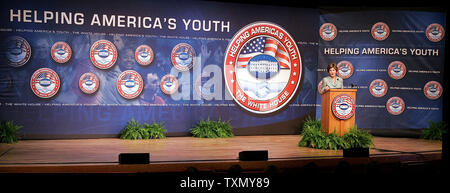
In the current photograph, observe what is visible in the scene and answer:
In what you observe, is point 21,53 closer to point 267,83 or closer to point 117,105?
point 117,105

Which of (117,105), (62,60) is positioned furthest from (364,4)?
(62,60)

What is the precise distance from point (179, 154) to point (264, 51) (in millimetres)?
3698

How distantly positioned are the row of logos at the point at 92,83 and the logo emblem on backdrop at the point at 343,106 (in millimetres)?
3111

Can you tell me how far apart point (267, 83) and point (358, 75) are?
1916mm

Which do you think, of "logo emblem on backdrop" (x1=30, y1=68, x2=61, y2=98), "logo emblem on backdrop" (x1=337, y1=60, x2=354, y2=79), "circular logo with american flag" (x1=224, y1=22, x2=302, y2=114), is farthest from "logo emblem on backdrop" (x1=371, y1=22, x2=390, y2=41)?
"logo emblem on backdrop" (x1=30, y1=68, x2=61, y2=98)

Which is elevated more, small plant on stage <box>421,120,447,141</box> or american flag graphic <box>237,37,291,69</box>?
american flag graphic <box>237,37,291,69</box>

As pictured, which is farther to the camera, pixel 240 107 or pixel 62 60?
pixel 240 107

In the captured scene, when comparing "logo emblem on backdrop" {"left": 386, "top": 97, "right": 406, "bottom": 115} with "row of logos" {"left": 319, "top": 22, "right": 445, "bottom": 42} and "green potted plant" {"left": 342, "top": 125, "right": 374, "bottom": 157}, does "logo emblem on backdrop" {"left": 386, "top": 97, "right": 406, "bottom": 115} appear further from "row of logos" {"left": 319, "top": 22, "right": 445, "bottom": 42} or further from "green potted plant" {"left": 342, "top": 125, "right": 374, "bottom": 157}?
"green potted plant" {"left": 342, "top": 125, "right": 374, "bottom": 157}

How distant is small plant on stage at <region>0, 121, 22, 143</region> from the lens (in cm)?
706

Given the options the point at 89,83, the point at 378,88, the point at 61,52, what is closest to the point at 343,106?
the point at 378,88

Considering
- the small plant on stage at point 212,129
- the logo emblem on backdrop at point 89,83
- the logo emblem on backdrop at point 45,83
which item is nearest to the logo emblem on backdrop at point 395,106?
the small plant on stage at point 212,129

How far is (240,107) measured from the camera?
348 inches

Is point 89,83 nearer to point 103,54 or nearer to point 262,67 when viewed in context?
point 103,54

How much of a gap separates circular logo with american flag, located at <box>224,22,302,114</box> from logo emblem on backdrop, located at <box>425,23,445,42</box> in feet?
8.67
